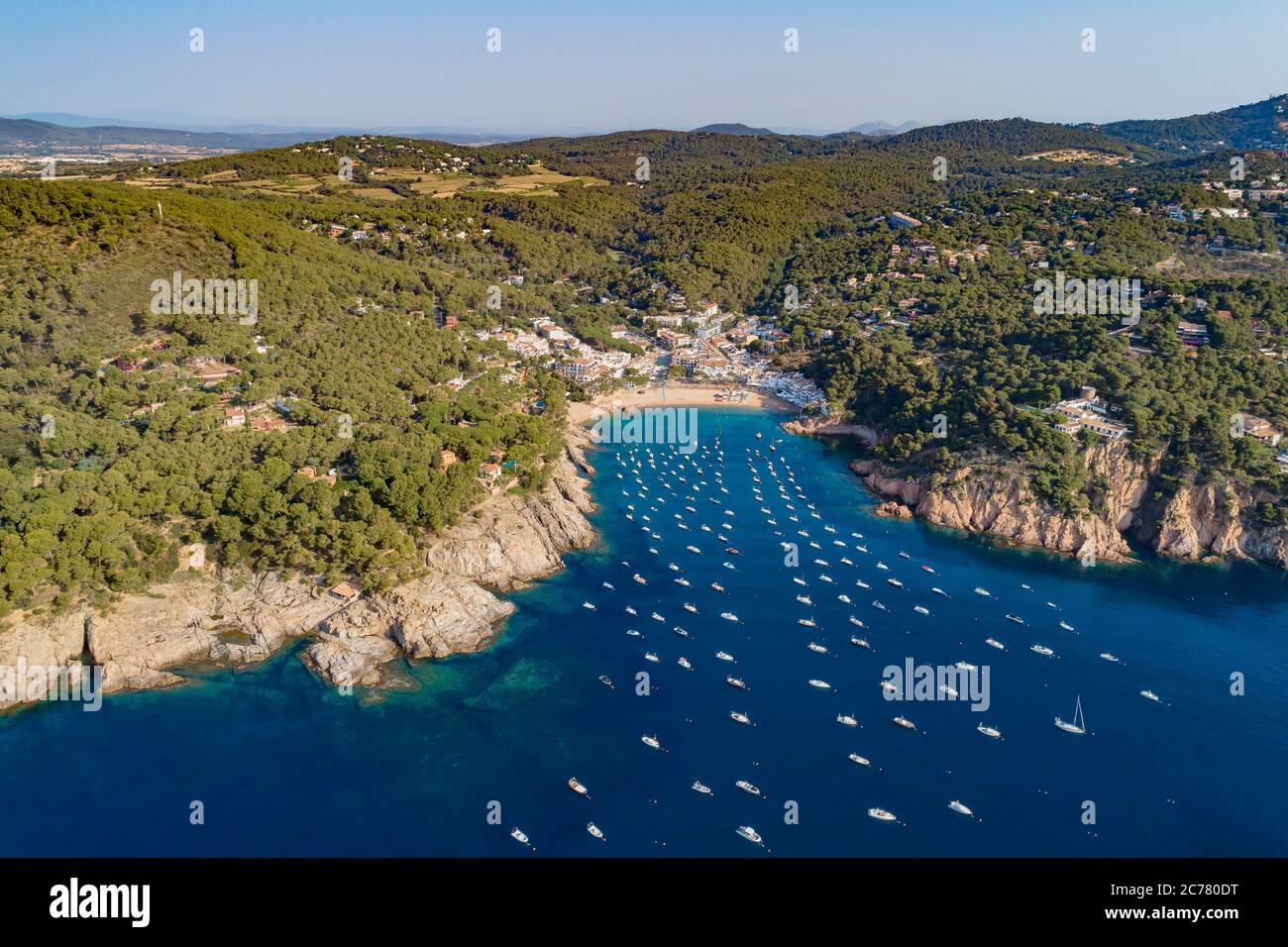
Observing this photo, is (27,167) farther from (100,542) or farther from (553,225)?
(100,542)

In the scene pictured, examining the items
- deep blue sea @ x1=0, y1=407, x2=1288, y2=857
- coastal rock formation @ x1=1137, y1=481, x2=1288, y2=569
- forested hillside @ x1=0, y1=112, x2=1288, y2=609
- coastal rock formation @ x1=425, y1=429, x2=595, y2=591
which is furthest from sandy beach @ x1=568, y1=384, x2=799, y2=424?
coastal rock formation @ x1=1137, y1=481, x2=1288, y2=569

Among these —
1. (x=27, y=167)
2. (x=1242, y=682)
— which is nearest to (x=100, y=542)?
(x=1242, y=682)

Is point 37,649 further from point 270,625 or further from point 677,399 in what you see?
point 677,399

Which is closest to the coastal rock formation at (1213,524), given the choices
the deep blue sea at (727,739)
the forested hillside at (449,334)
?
the forested hillside at (449,334)

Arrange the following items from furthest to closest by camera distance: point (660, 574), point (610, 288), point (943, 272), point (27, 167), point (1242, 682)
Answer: point (27, 167) → point (610, 288) → point (943, 272) → point (660, 574) → point (1242, 682)

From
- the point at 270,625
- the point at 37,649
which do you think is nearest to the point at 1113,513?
the point at 270,625

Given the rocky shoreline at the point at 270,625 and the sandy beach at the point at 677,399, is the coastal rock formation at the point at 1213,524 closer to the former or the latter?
the sandy beach at the point at 677,399
